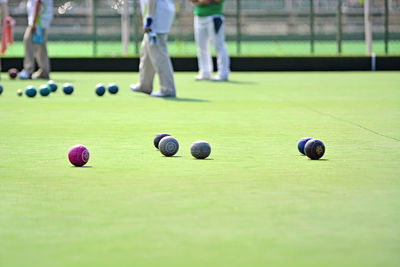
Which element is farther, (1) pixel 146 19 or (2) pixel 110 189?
(1) pixel 146 19

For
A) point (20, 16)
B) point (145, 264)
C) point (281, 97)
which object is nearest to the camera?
point (145, 264)

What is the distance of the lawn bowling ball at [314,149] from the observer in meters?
5.35

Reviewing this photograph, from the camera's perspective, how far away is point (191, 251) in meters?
3.10

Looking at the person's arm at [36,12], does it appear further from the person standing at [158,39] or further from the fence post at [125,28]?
the fence post at [125,28]

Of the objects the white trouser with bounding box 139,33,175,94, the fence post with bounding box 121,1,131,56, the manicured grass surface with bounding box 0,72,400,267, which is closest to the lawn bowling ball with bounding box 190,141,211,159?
the manicured grass surface with bounding box 0,72,400,267

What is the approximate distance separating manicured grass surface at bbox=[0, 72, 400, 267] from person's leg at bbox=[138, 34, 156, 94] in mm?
1990

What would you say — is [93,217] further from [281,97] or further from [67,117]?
[281,97]

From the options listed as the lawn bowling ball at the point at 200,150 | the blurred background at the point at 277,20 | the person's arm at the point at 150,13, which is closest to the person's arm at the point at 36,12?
the person's arm at the point at 150,13

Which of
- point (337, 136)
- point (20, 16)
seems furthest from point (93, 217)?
point (20, 16)

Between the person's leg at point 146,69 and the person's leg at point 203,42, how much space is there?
9.63 feet

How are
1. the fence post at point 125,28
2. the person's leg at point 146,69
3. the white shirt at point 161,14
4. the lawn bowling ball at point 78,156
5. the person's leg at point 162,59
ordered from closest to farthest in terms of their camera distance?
the lawn bowling ball at point 78,156 < the white shirt at point 161,14 < the person's leg at point 162,59 < the person's leg at point 146,69 < the fence post at point 125,28

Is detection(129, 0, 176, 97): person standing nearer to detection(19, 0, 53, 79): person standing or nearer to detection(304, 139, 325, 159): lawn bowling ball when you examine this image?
detection(19, 0, 53, 79): person standing

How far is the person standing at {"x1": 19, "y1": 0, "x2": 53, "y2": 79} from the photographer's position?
1383 cm

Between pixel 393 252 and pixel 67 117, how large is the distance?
581 centimetres
